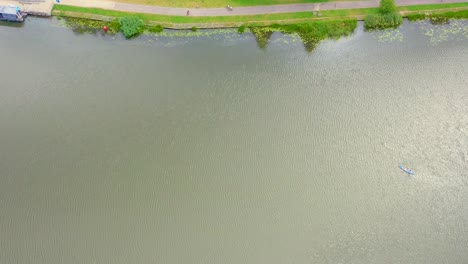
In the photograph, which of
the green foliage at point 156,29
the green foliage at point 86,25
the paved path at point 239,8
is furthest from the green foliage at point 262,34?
the green foliage at point 86,25

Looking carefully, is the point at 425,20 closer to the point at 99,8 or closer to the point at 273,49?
the point at 273,49

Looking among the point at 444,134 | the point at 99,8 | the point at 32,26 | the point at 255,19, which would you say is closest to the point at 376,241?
the point at 444,134

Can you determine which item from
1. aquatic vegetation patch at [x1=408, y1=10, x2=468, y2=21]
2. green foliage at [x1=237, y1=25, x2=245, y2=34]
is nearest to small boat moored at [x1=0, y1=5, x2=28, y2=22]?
green foliage at [x1=237, y1=25, x2=245, y2=34]

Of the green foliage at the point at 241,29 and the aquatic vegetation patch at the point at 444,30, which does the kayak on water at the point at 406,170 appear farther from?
the green foliage at the point at 241,29

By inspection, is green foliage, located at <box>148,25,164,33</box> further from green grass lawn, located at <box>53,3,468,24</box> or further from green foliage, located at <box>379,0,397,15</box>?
green foliage, located at <box>379,0,397,15</box>

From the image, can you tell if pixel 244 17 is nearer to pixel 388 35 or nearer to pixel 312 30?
pixel 312 30
